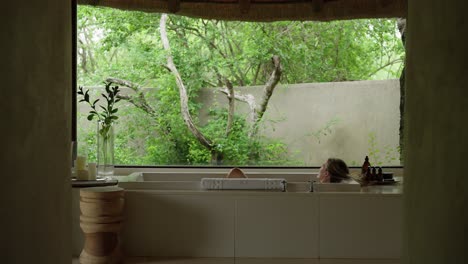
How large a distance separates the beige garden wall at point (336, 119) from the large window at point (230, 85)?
0.04 ft

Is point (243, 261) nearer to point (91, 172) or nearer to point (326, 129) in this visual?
point (91, 172)

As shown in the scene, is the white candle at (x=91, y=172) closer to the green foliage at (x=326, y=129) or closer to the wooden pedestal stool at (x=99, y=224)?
the wooden pedestal stool at (x=99, y=224)

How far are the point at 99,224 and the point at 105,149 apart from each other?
958 mm

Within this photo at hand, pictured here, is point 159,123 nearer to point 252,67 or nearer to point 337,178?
point 252,67

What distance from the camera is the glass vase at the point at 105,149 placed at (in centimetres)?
527

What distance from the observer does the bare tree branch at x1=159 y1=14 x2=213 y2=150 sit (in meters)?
9.00

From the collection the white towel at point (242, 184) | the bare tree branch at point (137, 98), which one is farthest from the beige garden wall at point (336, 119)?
the white towel at point (242, 184)

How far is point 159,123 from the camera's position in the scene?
30.0 feet

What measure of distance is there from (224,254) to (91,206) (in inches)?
39.4

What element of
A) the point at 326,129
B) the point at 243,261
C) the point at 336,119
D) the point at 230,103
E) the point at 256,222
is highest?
the point at 230,103
